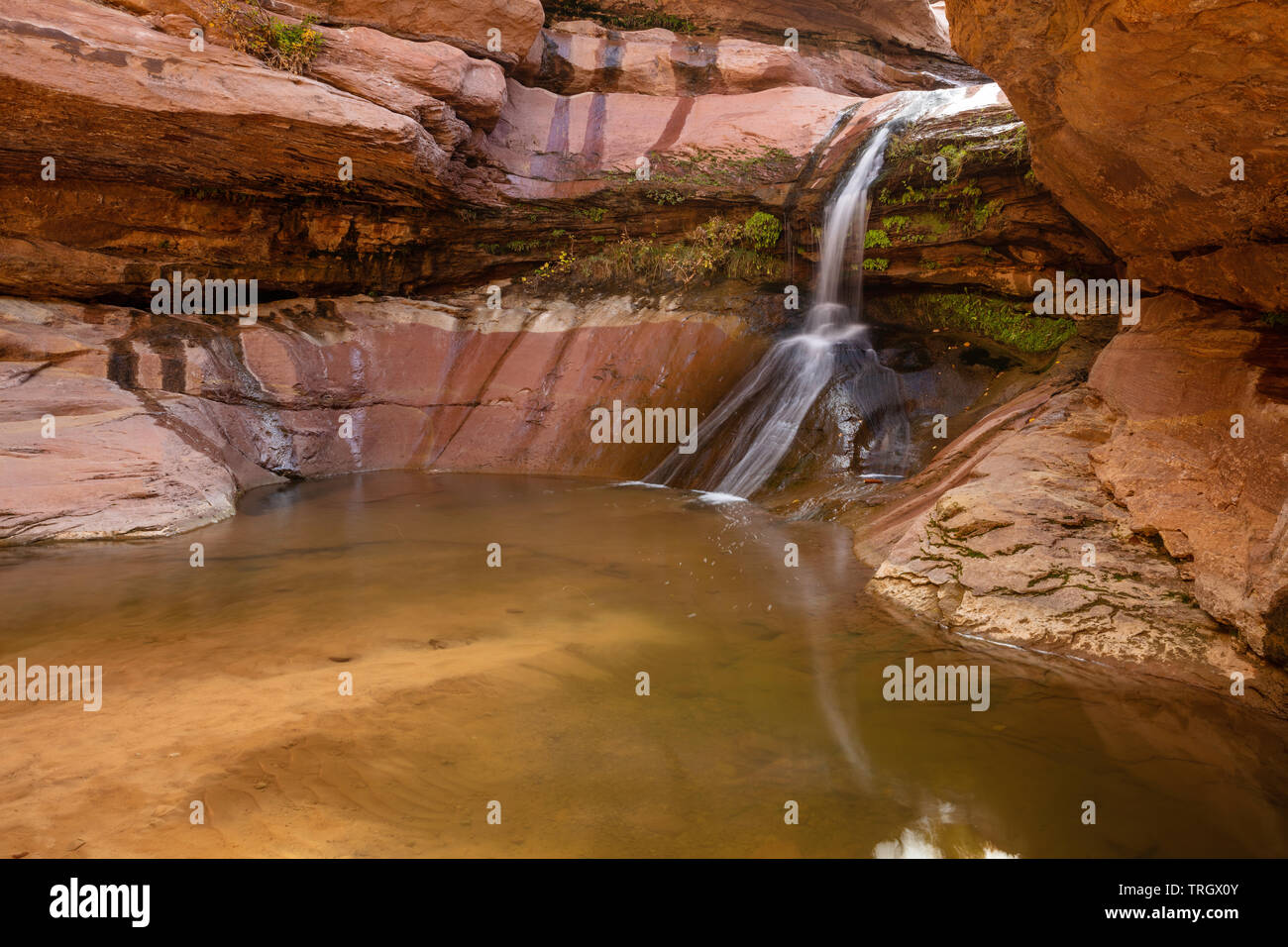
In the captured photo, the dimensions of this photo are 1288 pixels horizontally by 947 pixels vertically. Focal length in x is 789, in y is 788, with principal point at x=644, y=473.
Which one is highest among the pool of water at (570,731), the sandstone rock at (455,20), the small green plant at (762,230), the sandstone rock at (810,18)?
the sandstone rock at (810,18)

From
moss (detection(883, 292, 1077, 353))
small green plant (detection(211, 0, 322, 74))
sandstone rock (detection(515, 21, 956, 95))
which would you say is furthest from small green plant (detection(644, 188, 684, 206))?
small green plant (detection(211, 0, 322, 74))

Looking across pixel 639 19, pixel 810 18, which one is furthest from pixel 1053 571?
pixel 810 18

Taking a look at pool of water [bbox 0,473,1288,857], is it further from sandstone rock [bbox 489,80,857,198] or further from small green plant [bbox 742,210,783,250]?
sandstone rock [bbox 489,80,857,198]

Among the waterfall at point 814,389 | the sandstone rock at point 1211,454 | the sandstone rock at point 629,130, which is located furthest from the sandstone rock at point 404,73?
the sandstone rock at point 1211,454

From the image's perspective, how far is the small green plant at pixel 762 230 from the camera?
38.4ft

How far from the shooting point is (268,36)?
9.39m

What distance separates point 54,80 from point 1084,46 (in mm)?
9633

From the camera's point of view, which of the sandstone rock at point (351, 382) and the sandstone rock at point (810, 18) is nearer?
the sandstone rock at point (351, 382)

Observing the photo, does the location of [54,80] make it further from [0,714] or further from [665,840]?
[665,840]

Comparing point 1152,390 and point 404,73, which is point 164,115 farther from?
point 1152,390

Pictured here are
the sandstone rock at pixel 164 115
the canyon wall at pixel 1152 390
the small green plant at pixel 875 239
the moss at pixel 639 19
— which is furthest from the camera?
the moss at pixel 639 19

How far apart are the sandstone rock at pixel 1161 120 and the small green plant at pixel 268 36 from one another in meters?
7.74

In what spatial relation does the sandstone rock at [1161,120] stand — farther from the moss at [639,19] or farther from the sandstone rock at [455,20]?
the moss at [639,19]

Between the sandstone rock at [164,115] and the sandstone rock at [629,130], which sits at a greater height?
the sandstone rock at [629,130]
